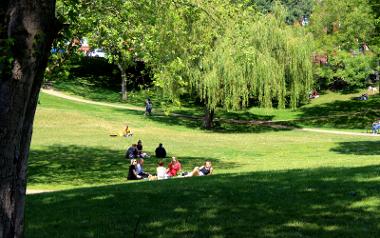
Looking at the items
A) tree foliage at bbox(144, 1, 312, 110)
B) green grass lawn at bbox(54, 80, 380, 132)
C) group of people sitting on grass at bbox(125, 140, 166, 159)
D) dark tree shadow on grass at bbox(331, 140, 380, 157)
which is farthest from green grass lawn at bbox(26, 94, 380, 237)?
green grass lawn at bbox(54, 80, 380, 132)

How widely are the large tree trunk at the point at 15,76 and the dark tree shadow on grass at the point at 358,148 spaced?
73.0 ft

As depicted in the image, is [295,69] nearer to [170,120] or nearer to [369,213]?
[170,120]

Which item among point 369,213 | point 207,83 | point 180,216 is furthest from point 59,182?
point 207,83

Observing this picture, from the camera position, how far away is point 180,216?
8602mm

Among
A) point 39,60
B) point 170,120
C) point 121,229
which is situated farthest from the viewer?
point 170,120

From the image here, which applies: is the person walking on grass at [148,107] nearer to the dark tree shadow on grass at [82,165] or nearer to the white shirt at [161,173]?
the dark tree shadow on grass at [82,165]

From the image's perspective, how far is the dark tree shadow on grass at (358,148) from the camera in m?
25.6

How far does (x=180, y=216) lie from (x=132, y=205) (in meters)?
1.47

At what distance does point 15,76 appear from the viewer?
509 cm

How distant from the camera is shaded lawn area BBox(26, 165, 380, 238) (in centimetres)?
768

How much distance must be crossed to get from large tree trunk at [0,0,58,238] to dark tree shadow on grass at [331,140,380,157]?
22.3m

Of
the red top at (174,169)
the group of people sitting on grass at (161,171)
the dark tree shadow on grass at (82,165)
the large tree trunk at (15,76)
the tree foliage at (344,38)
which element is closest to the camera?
the large tree trunk at (15,76)

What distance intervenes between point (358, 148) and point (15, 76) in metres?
25.0

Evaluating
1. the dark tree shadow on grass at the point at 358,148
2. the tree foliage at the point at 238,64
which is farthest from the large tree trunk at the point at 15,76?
the tree foliage at the point at 238,64
